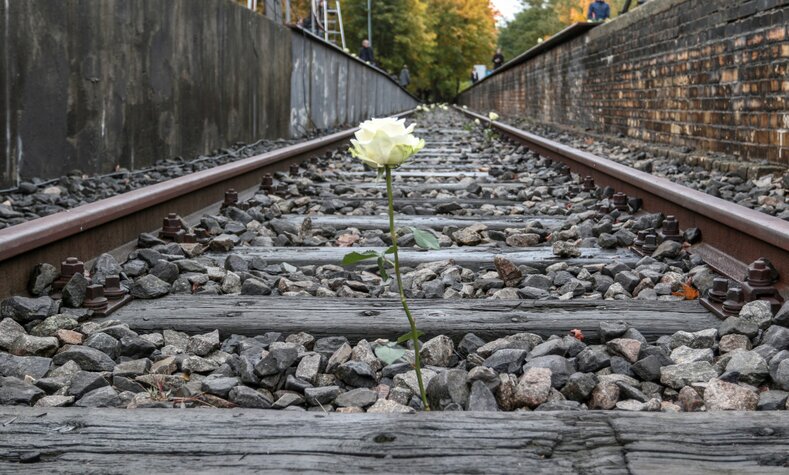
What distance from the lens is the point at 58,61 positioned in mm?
5754

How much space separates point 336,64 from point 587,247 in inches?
522

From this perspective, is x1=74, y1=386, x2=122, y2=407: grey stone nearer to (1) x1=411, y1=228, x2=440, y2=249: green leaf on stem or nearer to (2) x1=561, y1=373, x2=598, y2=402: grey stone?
(1) x1=411, y1=228, x2=440, y2=249: green leaf on stem

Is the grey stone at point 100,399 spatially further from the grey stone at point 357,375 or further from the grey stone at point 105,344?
the grey stone at point 357,375

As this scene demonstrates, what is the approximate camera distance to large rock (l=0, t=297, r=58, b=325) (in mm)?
2393

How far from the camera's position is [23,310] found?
2393 millimetres

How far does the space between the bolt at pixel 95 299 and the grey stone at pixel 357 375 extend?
906 mm

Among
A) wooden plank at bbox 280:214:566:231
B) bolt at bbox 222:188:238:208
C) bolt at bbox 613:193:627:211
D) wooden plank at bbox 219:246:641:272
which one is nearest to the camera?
wooden plank at bbox 219:246:641:272

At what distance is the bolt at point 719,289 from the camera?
99.4 inches

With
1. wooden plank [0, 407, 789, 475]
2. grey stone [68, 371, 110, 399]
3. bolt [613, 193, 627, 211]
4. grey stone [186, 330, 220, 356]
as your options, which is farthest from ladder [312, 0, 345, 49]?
wooden plank [0, 407, 789, 475]

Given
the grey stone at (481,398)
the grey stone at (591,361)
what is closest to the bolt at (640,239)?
the grey stone at (591,361)

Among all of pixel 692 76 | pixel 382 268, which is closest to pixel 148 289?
pixel 382 268

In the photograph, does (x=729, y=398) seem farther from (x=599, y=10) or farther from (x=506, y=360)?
(x=599, y=10)

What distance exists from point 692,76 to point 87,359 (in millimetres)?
7292

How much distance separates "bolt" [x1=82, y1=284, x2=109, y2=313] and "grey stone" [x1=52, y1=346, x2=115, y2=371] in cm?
42
